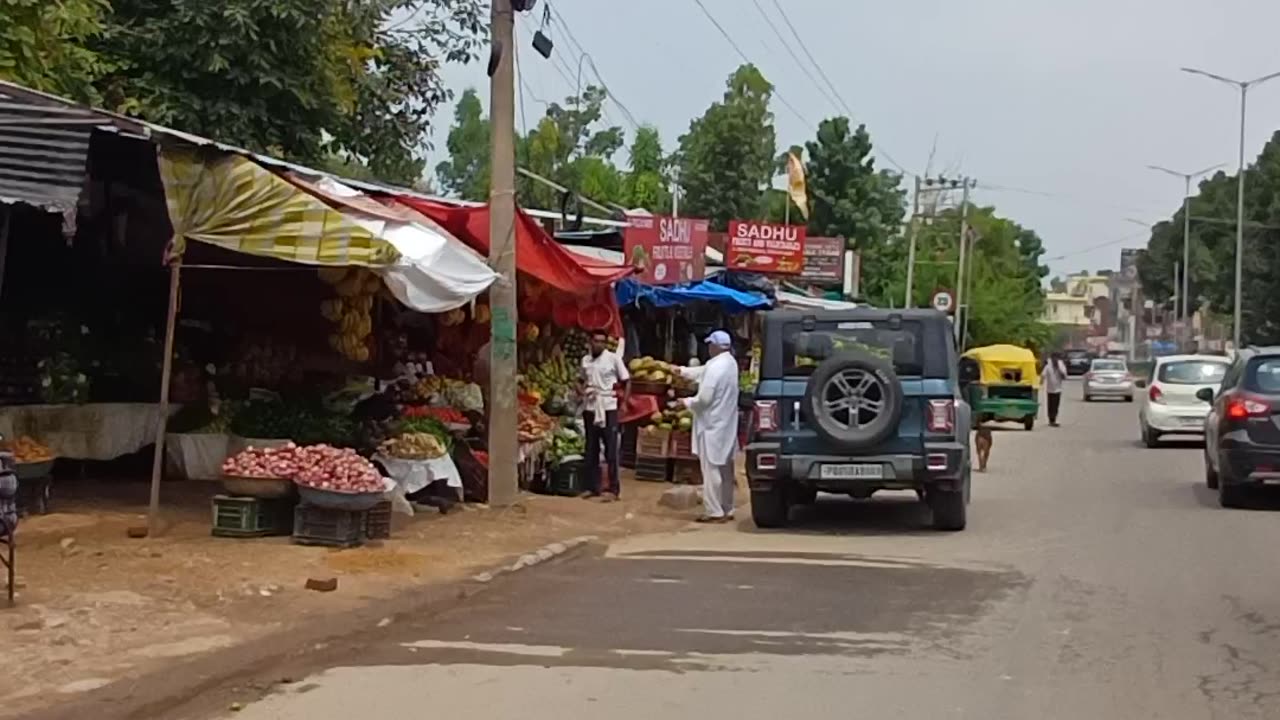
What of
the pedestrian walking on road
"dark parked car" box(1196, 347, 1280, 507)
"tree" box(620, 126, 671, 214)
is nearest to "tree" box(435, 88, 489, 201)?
"tree" box(620, 126, 671, 214)

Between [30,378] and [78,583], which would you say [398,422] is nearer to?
[30,378]

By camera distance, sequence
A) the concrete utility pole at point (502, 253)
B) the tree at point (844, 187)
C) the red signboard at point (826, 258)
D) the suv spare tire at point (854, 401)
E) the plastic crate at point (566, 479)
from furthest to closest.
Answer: the tree at point (844, 187), the red signboard at point (826, 258), the plastic crate at point (566, 479), the concrete utility pole at point (502, 253), the suv spare tire at point (854, 401)

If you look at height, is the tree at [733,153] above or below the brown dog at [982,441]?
above

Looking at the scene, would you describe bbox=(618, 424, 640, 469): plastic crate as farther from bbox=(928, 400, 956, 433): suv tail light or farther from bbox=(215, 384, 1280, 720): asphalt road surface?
bbox=(928, 400, 956, 433): suv tail light

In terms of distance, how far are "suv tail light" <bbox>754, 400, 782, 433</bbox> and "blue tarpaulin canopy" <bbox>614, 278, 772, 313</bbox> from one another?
24.0 ft

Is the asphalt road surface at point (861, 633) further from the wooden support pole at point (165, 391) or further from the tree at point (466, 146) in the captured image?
the tree at point (466, 146)

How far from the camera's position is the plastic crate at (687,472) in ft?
62.6

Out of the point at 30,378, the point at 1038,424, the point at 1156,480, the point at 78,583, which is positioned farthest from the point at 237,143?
the point at 1038,424

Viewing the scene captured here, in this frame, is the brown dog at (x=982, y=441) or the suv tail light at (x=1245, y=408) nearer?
the suv tail light at (x=1245, y=408)

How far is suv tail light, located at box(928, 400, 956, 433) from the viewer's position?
14.2 m

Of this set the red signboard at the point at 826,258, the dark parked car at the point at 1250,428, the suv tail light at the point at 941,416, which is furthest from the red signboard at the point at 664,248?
the red signboard at the point at 826,258

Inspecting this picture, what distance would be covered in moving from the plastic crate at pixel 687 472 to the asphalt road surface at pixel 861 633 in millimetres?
3281

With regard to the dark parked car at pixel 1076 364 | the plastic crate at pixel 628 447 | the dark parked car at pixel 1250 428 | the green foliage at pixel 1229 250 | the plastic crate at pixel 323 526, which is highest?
the green foliage at pixel 1229 250

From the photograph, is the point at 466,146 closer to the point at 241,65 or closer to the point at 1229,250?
the point at 1229,250
